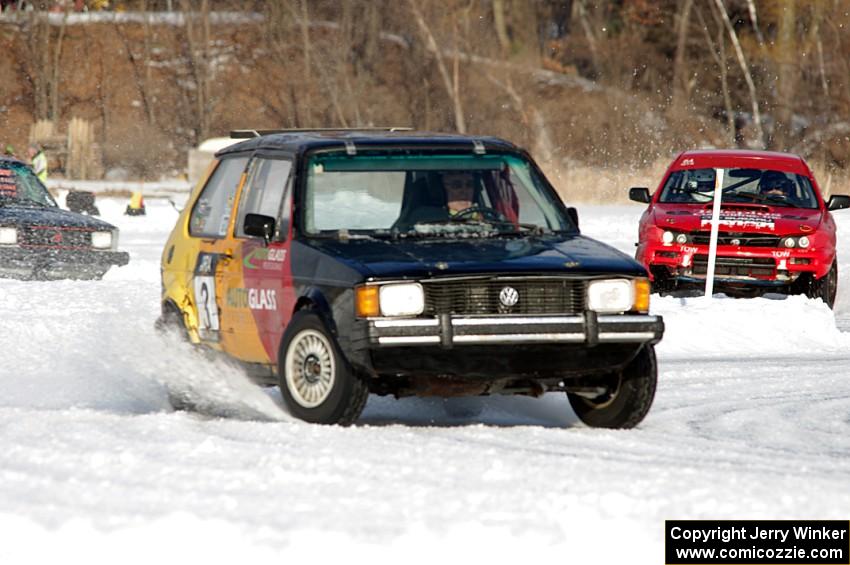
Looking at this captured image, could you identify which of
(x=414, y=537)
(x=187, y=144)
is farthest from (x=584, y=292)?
(x=187, y=144)

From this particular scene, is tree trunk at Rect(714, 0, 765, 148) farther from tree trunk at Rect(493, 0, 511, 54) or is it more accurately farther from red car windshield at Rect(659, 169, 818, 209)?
red car windshield at Rect(659, 169, 818, 209)

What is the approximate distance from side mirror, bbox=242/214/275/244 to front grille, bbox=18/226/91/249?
Answer: 9374 mm

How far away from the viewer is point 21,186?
62.9 feet

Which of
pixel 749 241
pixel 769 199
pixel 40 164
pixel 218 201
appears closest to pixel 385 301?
pixel 218 201

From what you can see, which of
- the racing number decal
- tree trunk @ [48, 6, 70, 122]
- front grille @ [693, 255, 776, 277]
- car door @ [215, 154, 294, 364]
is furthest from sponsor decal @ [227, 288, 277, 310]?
tree trunk @ [48, 6, 70, 122]

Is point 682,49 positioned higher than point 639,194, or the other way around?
point 682,49

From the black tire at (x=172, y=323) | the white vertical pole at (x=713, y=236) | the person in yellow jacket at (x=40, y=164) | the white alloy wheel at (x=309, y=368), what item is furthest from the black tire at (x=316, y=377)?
the person in yellow jacket at (x=40, y=164)

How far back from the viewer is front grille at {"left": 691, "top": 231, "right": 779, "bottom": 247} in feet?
53.4

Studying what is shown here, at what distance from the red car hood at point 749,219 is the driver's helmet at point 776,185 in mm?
464

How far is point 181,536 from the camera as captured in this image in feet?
18.8

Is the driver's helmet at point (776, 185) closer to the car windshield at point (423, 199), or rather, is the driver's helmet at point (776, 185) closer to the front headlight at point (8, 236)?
the front headlight at point (8, 236)

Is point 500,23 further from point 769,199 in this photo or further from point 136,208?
point 769,199

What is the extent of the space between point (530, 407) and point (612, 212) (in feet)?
76.9

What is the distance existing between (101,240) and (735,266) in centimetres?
691
